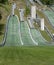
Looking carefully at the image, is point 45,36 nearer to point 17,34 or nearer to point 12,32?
point 17,34

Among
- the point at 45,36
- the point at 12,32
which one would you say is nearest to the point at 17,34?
the point at 12,32

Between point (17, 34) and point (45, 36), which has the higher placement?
point (17, 34)

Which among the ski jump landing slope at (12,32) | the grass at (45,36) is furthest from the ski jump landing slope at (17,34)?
the grass at (45,36)

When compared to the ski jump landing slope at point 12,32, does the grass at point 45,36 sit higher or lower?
lower

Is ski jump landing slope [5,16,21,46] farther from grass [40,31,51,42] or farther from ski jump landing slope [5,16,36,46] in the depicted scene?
grass [40,31,51,42]

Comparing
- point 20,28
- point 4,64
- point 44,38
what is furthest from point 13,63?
point 20,28

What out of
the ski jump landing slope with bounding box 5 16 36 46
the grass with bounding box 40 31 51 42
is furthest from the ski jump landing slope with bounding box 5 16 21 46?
the grass with bounding box 40 31 51 42

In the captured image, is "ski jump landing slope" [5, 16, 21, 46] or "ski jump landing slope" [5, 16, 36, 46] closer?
"ski jump landing slope" [5, 16, 21, 46]

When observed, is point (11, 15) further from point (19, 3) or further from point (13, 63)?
point (13, 63)

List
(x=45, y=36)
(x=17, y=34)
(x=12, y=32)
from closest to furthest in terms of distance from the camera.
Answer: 1. (x=17, y=34)
2. (x=12, y=32)
3. (x=45, y=36)

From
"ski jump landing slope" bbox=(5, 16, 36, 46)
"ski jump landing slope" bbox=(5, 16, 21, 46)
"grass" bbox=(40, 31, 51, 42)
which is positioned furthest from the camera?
"grass" bbox=(40, 31, 51, 42)

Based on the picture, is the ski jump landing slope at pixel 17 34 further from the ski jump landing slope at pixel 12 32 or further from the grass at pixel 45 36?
the grass at pixel 45 36
